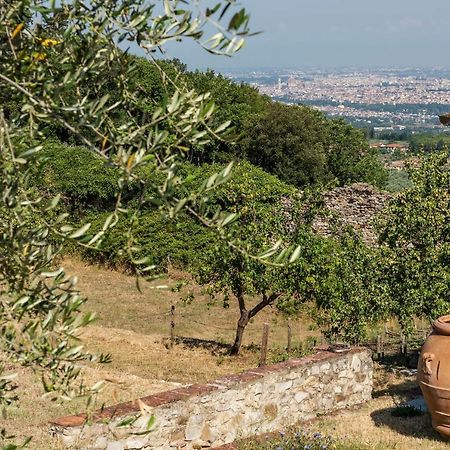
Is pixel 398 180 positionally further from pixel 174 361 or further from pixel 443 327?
pixel 443 327

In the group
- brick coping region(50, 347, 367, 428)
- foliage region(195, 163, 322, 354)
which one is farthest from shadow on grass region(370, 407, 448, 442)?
foliage region(195, 163, 322, 354)

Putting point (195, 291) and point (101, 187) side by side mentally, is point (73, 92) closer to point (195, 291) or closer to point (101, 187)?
point (195, 291)

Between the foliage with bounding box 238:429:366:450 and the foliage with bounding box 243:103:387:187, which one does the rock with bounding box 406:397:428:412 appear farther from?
the foliage with bounding box 243:103:387:187

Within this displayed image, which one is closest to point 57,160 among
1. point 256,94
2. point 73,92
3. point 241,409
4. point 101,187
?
point 101,187

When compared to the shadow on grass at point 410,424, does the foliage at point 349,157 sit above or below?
above

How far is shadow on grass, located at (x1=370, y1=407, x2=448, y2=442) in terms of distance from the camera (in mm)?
8109

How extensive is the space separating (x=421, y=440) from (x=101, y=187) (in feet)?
49.0

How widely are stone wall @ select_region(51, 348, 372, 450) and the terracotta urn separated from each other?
168 centimetres

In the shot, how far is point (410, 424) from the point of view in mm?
8562

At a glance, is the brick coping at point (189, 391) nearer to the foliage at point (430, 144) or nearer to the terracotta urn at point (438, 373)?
the terracotta urn at point (438, 373)

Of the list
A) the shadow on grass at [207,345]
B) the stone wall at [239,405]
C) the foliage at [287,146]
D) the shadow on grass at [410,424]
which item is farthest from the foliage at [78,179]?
the shadow on grass at [410,424]

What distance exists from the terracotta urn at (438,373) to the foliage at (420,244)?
3510mm

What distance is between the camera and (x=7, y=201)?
233cm

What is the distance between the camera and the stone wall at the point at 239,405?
6.67 m
